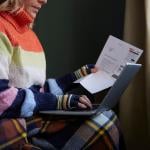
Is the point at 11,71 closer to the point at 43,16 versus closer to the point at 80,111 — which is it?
the point at 80,111

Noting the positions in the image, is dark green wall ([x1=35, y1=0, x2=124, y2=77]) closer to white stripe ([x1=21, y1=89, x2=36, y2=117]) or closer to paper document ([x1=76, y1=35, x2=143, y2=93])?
paper document ([x1=76, y1=35, x2=143, y2=93])

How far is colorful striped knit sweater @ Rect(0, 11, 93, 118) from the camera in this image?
120 cm

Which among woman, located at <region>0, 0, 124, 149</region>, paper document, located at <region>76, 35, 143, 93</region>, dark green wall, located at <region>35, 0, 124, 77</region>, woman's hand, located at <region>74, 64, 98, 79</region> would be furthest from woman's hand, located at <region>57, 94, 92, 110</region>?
dark green wall, located at <region>35, 0, 124, 77</region>

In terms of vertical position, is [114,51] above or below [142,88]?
above

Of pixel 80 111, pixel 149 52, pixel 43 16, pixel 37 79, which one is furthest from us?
pixel 43 16

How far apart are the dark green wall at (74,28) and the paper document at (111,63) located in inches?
21.9

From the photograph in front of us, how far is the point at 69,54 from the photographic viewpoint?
2.04 metres

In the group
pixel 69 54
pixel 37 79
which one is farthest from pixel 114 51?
pixel 69 54

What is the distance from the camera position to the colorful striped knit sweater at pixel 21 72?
1.20 m

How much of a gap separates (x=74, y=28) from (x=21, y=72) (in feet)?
2.60

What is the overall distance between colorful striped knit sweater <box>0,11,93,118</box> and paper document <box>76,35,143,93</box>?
175 millimetres

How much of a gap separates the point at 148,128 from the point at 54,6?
778 millimetres

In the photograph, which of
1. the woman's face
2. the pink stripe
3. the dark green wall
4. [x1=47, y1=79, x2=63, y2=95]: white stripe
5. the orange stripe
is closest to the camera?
the pink stripe

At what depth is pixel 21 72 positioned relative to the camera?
1.30 m
